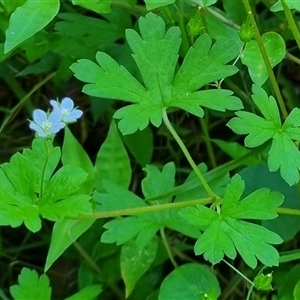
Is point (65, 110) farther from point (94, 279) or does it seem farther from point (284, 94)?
point (284, 94)

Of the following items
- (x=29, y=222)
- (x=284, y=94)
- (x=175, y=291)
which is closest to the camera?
(x=29, y=222)

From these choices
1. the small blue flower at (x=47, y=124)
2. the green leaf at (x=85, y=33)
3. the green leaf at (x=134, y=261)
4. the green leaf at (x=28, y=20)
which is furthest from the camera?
the green leaf at (x=85, y=33)

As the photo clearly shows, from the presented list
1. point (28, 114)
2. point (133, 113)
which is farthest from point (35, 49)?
point (133, 113)

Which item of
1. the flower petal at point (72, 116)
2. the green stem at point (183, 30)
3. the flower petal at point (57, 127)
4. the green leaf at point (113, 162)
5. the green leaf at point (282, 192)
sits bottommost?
the green leaf at point (282, 192)

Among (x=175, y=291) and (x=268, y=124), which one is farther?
(x=175, y=291)

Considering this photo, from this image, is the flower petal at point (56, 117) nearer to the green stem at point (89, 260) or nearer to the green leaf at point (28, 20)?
the green leaf at point (28, 20)

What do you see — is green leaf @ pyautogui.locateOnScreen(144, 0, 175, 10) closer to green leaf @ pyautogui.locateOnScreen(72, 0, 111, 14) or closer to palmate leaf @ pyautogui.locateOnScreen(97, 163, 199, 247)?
green leaf @ pyautogui.locateOnScreen(72, 0, 111, 14)

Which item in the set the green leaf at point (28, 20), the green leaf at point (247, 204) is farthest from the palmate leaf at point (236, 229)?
the green leaf at point (28, 20)
